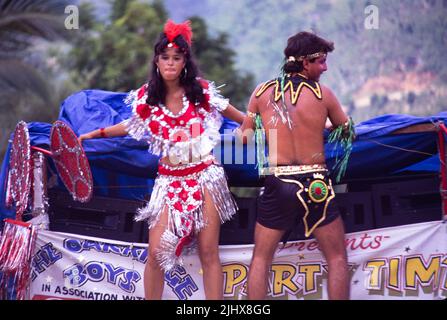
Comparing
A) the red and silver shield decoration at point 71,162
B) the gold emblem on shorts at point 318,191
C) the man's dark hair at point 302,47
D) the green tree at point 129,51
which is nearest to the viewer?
the gold emblem on shorts at point 318,191

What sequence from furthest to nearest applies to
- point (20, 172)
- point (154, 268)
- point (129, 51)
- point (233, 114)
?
point (129, 51)
point (20, 172)
point (233, 114)
point (154, 268)

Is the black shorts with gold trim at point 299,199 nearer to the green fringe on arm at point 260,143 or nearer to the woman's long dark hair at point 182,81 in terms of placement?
the green fringe on arm at point 260,143

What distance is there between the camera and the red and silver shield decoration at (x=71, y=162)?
5184 mm

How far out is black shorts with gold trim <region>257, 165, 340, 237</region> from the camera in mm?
4734

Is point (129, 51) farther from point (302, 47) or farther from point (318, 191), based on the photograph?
point (318, 191)

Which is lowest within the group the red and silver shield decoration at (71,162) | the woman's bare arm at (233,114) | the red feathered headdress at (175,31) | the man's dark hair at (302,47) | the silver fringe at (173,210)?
the silver fringe at (173,210)

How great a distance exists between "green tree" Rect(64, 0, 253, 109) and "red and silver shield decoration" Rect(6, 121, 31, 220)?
8.30 metres

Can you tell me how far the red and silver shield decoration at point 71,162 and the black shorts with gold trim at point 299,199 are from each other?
3.93 feet

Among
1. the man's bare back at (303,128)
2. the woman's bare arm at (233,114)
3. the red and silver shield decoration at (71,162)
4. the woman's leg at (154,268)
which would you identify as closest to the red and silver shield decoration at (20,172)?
the red and silver shield decoration at (71,162)

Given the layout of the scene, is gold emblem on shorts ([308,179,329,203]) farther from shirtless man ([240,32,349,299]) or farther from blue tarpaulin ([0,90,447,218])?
blue tarpaulin ([0,90,447,218])

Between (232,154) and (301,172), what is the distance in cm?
58

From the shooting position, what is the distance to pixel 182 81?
5.02m

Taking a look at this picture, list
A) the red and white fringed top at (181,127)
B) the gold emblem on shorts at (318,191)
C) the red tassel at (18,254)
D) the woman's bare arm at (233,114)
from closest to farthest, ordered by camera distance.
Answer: the gold emblem on shorts at (318,191) < the red and white fringed top at (181,127) < the woman's bare arm at (233,114) < the red tassel at (18,254)

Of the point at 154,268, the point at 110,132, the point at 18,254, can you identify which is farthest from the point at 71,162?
the point at 154,268
